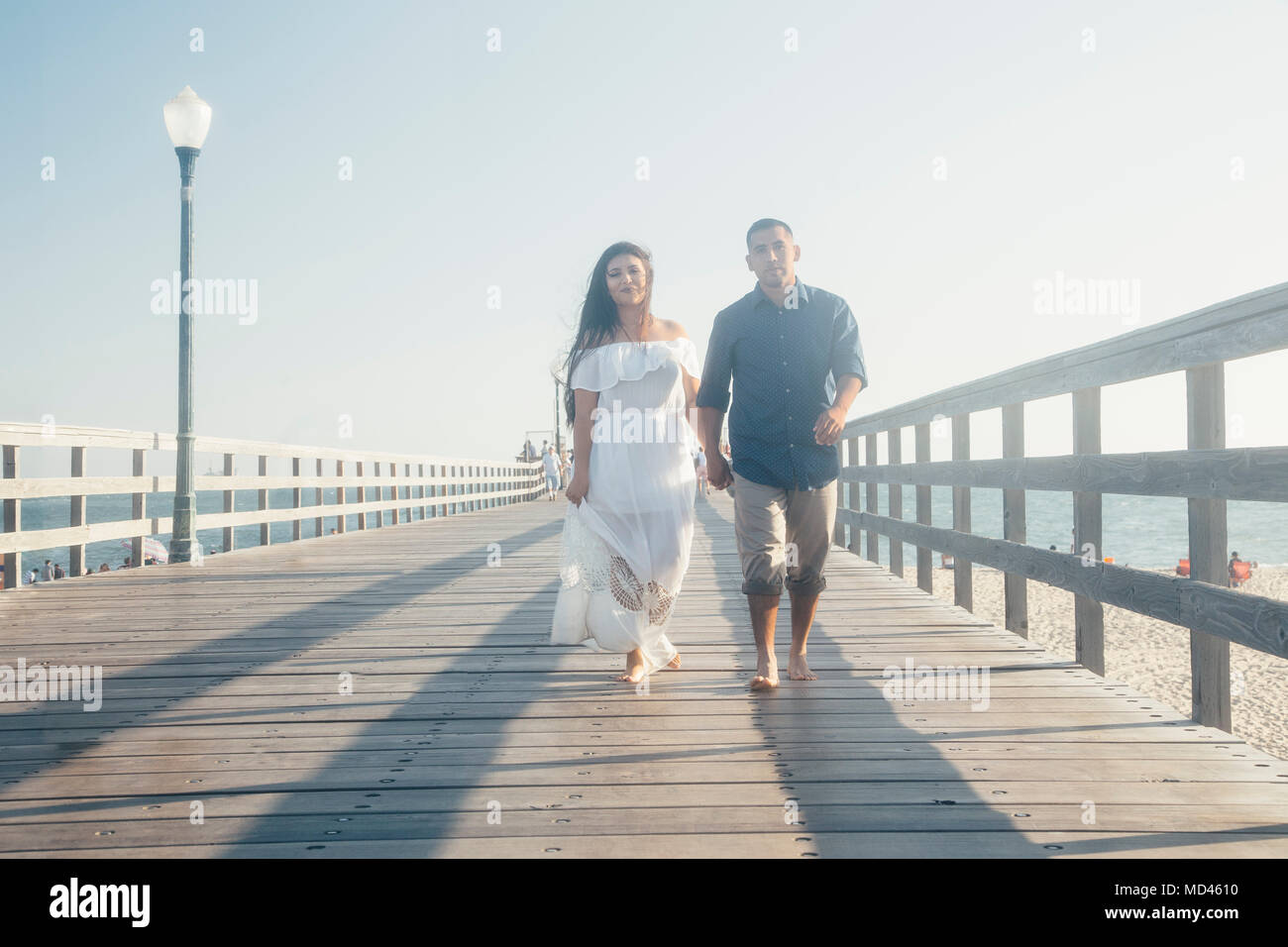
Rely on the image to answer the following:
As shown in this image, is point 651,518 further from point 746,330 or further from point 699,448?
point 746,330

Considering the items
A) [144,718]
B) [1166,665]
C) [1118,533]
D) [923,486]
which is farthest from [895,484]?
[1118,533]

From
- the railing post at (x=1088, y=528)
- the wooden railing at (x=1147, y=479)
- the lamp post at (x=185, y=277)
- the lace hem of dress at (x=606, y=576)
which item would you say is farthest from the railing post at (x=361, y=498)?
the railing post at (x=1088, y=528)

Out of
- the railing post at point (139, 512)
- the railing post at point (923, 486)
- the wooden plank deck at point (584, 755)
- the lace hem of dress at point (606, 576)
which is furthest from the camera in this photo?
the railing post at point (139, 512)

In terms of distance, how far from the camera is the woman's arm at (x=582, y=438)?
12.4ft

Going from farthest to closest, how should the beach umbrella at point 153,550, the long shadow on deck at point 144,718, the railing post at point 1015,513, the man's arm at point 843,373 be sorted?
the beach umbrella at point 153,550, the railing post at point 1015,513, the man's arm at point 843,373, the long shadow on deck at point 144,718

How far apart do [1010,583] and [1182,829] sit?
8.56ft

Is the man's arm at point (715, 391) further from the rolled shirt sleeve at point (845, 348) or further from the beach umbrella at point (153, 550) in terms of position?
the beach umbrella at point (153, 550)

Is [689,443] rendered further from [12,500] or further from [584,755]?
[12,500]

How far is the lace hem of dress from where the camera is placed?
3812 mm

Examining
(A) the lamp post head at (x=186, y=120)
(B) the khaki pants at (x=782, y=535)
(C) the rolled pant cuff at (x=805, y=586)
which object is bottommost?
(C) the rolled pant cuff at (x=805, y=586)

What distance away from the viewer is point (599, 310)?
12.6 feet

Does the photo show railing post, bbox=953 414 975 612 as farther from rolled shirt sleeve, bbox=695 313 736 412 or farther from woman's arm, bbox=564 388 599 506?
woman's arm, bbox=564 388 599 506
